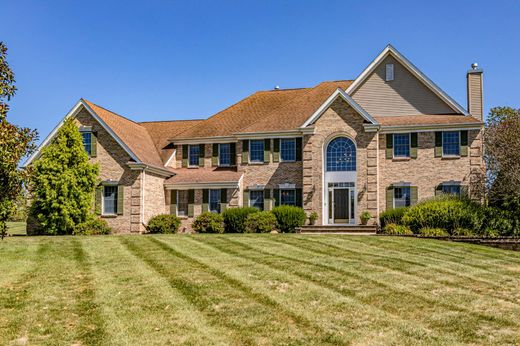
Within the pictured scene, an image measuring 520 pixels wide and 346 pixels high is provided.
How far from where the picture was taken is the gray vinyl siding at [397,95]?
29.4 meters

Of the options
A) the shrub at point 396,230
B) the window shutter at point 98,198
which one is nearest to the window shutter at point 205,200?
the window shutter at point 98,198

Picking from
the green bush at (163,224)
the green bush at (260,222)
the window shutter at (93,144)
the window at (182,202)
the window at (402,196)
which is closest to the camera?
the green bush at (260,222)

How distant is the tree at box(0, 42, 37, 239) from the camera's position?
9.59 meters

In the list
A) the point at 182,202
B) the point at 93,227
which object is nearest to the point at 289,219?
the point at 182,202

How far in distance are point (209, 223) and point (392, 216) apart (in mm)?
9513

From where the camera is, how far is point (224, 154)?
32.3 meters

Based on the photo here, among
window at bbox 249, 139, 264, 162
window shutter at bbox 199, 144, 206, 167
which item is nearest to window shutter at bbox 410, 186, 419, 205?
window at bbox 249, 139, 264, 162

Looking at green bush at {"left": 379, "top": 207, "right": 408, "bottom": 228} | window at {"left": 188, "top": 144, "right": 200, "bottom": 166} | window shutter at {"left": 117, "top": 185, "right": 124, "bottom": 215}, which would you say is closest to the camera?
green bush at {"left": 379, "top": 207, "right": 408, "bottom": 228}

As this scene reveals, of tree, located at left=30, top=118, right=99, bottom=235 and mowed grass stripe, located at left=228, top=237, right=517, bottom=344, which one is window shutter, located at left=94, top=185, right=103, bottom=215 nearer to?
tree, located at left=30, top=118, right=99, bottom=235

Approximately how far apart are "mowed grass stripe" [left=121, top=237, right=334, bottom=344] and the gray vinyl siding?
18.4 meters

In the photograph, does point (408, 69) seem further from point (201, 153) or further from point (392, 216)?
point (201, 153)

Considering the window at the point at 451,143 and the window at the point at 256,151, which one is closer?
the window at the point at 451,143

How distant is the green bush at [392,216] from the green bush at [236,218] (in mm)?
6652

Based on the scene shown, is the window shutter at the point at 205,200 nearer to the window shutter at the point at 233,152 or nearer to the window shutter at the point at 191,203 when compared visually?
the window shutter at the point at 191,203
